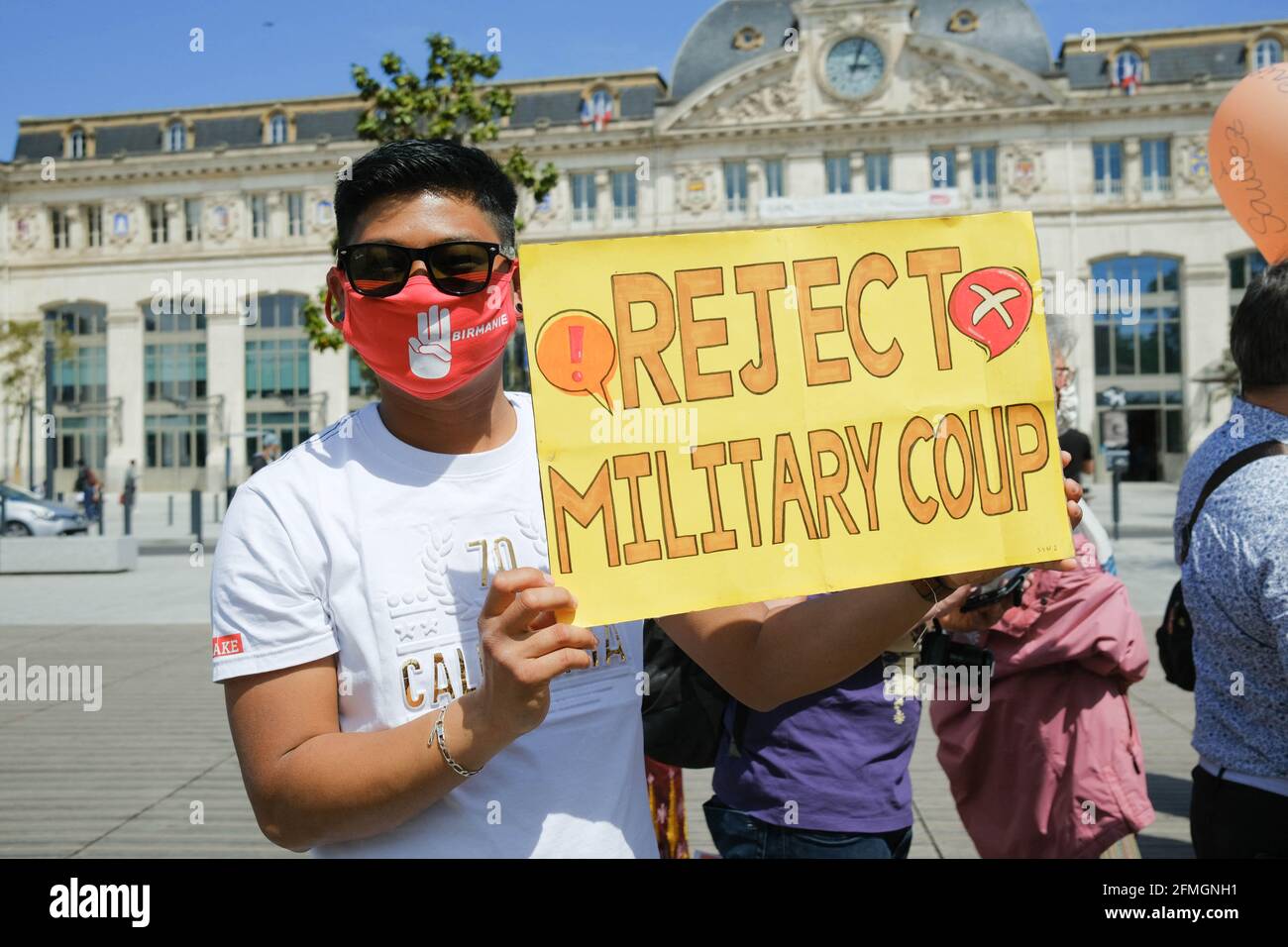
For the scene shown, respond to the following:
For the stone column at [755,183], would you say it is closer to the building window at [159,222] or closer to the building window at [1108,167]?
the building window at [1108,167]

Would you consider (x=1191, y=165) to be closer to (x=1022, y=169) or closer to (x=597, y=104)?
(x=1022, y=169)

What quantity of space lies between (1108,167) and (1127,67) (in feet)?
17.5

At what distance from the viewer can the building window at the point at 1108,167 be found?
41.3 metres

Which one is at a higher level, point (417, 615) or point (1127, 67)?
point (1127, 67)

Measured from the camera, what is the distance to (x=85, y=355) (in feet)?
152

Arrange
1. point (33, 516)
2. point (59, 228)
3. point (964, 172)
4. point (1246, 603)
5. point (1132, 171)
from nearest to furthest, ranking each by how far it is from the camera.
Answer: point (1246, 603), point (33, 516), point (1132, 171), point (964, 172), point (59, 228)

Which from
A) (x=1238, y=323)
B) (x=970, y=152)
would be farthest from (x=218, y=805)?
(x=970, y=152)

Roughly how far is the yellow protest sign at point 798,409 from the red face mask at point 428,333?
0.19 m

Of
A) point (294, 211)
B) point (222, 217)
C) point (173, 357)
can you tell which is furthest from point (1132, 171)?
point (173, 357)

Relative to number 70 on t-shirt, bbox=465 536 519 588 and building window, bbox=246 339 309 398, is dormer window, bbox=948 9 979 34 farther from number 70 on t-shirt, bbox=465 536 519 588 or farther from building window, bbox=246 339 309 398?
number 70 on t-shirt, bbox=465 536 519 588

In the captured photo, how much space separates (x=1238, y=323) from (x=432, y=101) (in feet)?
50.9

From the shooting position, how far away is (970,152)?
4228 centimetres
